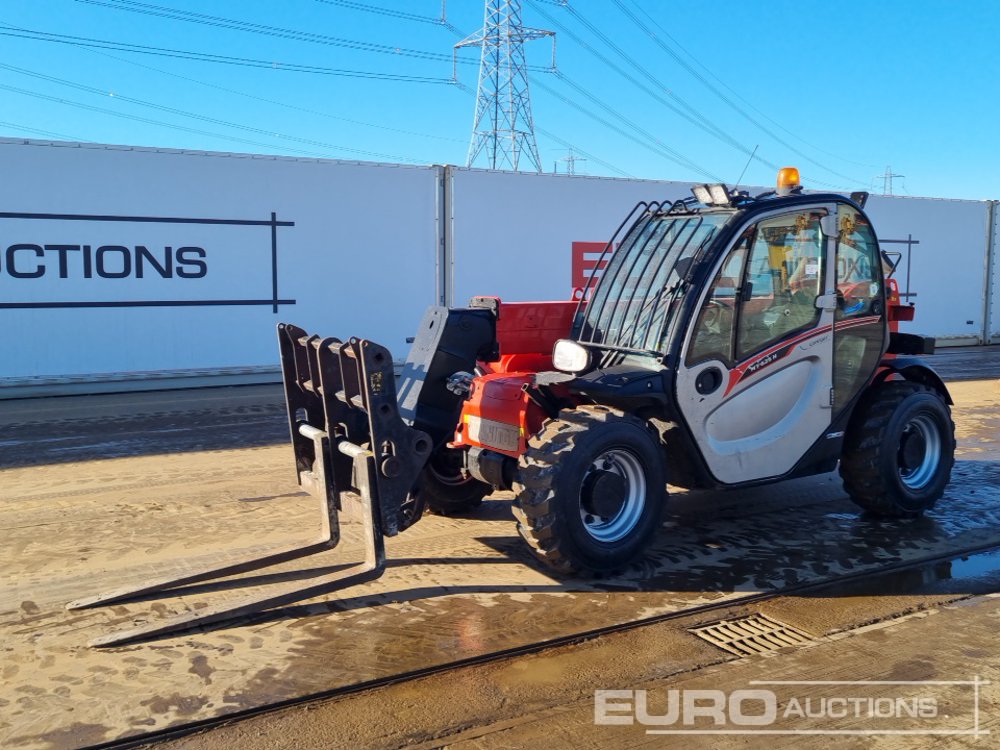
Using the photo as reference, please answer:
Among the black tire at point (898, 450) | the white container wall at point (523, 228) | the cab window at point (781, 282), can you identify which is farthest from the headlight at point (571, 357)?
the white container wall at point (523, 228)

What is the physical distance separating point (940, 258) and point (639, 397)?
15.9 m

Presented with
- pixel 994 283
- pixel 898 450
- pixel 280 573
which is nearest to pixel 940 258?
pixel 994 283

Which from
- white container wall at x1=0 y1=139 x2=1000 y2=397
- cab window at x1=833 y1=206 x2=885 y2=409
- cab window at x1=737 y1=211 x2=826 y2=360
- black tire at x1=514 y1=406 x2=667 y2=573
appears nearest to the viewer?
black tire at x1=514 y1=406 x2=667 y2=573

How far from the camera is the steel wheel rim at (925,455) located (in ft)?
19.8

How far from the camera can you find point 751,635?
4.22 m

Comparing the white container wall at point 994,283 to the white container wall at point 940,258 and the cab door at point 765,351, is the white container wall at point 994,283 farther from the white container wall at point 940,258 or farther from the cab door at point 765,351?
the cab door at point 765,351

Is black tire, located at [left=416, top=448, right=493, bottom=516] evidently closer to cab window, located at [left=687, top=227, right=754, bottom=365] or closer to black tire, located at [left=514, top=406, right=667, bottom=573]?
black tire, located at [left=514, top=406, right=667, bottom=573]

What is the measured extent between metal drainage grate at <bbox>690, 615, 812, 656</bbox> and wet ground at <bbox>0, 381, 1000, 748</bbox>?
223 mm

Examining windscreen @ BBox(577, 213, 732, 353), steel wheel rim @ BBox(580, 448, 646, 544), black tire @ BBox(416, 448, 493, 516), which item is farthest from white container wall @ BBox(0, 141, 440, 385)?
steel wheel rim @ BBox(580, 448, 646, 544)

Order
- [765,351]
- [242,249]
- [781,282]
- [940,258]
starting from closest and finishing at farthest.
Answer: [765,351], [781,282], [242,249], [940,258]

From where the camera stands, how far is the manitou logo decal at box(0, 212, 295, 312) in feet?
36.6

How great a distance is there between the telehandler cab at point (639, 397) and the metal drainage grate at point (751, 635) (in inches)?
26.4

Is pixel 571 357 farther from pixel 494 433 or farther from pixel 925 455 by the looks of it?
pixel 925 455

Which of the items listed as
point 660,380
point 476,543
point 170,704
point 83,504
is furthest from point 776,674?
point 83,504
